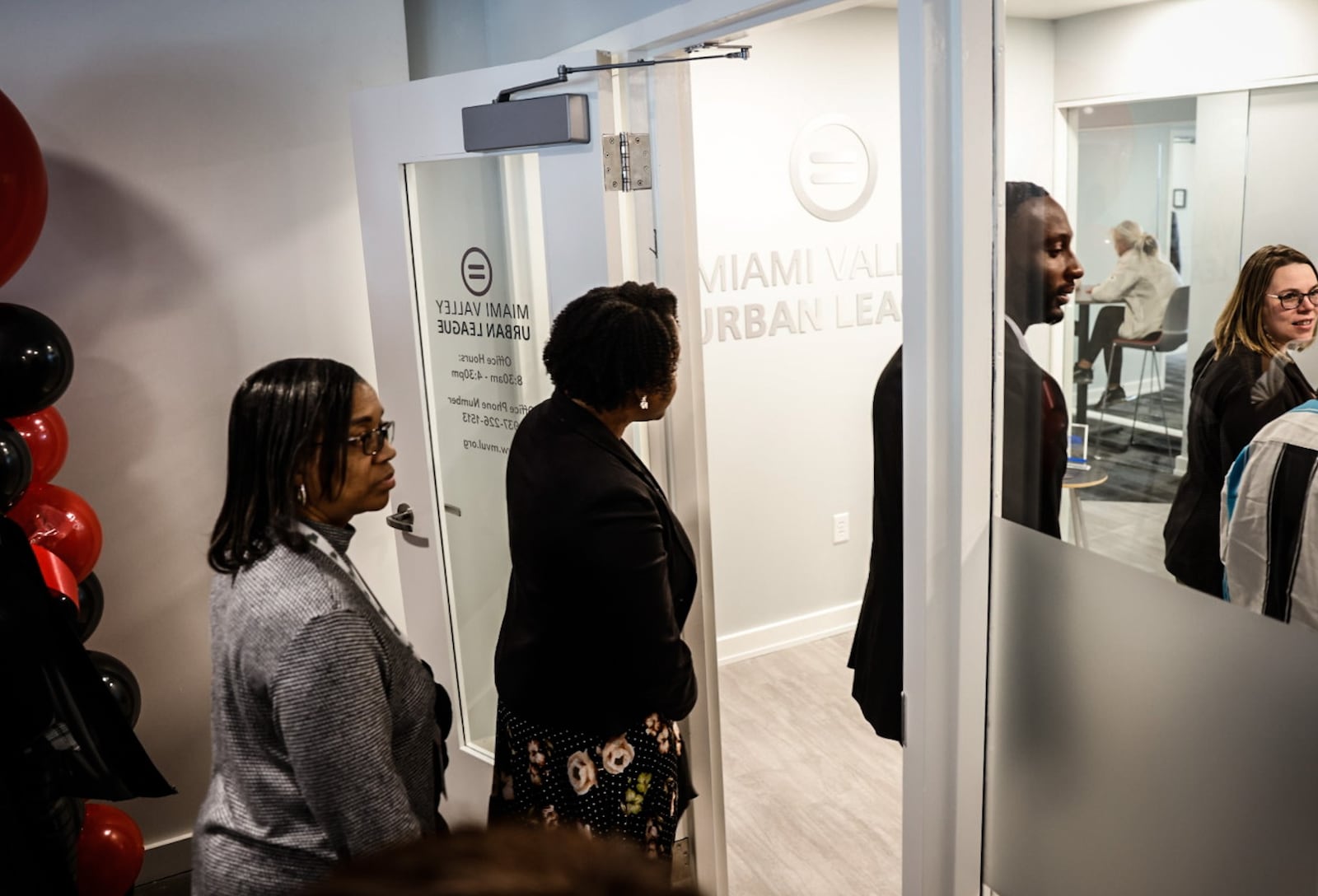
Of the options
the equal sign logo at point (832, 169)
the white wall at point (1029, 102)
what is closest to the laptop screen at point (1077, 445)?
the white wall at point (1029, 102)

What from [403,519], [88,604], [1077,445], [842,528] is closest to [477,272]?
[403,519]

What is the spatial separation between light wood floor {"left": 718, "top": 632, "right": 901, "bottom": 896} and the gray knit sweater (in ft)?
5.06

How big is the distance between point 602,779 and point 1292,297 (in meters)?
1.36

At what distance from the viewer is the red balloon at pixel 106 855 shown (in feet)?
7.92

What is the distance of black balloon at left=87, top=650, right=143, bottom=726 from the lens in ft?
7.68

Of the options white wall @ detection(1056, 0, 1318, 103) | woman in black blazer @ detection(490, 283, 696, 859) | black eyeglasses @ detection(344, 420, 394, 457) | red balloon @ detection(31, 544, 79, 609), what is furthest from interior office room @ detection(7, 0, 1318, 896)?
black eyeglasses @ detection(344, 420, 394, 457)

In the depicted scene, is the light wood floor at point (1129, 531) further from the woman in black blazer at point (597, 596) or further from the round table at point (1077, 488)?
the woman in black blazer at point (597, 596)

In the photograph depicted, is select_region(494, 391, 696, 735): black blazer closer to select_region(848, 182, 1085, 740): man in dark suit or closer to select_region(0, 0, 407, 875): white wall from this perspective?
select_region(848, 182, 1085, 740): man in dark suit

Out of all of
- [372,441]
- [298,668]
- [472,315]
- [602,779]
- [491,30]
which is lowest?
[602,779]

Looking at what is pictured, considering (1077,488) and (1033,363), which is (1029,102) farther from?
(1077,488)

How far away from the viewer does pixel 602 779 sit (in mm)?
1940

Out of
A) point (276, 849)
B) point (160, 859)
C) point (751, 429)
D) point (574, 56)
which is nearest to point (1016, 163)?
point (574, 56)

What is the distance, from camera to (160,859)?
2941 millimetres

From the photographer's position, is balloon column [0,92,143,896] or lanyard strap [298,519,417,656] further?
balloon column [0,92,143,896]
